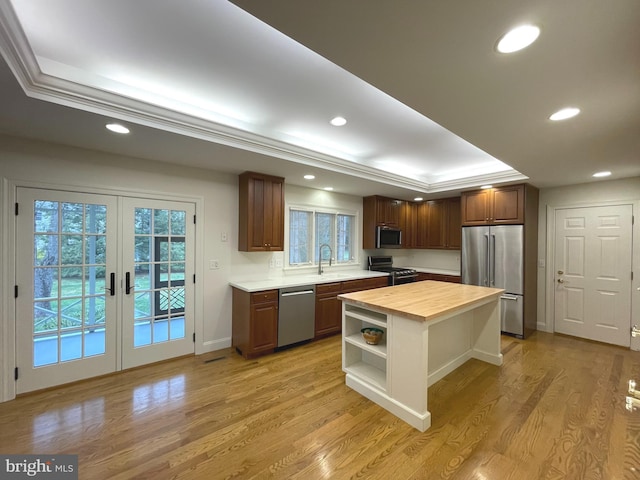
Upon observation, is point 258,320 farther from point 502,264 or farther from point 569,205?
point 569,205

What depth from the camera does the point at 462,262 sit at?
471cm

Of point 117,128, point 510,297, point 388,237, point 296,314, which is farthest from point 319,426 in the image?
point 388,237

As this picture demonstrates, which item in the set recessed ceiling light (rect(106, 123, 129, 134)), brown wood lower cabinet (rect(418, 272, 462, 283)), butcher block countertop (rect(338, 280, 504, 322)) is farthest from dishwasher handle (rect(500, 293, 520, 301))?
recessed ceiling light (rect(106, 123, 129, 134))

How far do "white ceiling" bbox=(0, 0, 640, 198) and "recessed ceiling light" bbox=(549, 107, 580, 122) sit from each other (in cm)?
7

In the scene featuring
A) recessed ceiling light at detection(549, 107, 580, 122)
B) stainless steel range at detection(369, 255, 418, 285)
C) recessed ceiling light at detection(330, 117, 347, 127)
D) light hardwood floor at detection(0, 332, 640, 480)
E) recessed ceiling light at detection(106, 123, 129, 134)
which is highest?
recessed ceiling light at detection(330, 117, 347, 127)

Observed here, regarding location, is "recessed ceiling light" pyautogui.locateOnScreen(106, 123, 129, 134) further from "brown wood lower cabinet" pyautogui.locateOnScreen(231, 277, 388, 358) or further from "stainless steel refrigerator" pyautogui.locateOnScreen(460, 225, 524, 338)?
"stainless steel refrigerator" pyautogui.locateOnScreen(460, 225, 524, 338)

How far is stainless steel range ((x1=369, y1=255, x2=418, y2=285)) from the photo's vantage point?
16.4 feet

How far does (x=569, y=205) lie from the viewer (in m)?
4.27

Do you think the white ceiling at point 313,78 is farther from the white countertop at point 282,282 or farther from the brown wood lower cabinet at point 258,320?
the brown wood lower cabinet at point 258,320

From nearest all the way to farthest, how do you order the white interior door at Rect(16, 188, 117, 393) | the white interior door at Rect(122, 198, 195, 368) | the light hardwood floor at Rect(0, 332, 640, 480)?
the light hardwood floor at Rect(0, 332, 640, 480) → the white interior door at Rect(16, 188, 117, 393) → the white interior door at Rect(122, 198, 195, 368)

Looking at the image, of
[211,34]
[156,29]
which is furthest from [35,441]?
[211,34]

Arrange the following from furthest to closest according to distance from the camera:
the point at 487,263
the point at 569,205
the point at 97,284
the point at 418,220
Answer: the point at 418,220, the point at 487,263, the point at 569,205, the point at 97,284

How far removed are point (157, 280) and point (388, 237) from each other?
403cm

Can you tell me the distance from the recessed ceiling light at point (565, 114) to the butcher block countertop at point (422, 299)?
5.24 ft
